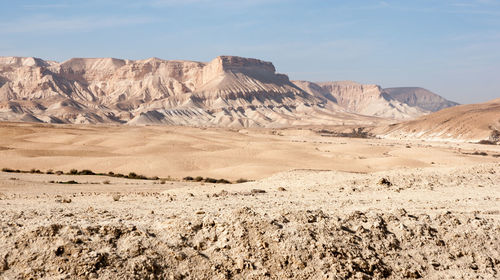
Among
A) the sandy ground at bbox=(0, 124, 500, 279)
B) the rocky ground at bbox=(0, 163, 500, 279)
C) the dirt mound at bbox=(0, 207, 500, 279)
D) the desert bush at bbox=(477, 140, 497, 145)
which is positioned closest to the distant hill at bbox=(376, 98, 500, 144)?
the desert bush at bbox=(477, 140, 497, 145)

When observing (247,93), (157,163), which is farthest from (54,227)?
(247,93)

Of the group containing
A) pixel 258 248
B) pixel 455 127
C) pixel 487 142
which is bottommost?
pixel 487 142

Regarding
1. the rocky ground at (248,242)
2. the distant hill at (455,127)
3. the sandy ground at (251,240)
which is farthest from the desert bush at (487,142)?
the rocky ground at (248,242)

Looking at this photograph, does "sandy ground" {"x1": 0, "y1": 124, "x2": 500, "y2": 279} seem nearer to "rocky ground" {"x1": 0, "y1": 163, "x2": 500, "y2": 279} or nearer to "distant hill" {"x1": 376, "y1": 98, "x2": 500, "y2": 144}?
"rocky ground" {"x1": 0, "y1": 163, "x2": 500, "y2": 279}

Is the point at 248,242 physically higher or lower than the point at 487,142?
higher

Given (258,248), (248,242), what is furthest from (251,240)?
(258,248)

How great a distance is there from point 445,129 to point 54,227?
89.7m

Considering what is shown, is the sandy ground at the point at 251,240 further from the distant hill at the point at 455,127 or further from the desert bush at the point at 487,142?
the distant hill at the point at 455,127

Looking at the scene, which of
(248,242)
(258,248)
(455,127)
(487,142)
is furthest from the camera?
(455,127)

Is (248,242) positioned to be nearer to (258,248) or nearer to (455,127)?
(258,248)

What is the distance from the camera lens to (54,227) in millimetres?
7711

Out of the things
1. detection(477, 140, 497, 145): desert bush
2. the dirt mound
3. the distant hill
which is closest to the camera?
the dirt mound

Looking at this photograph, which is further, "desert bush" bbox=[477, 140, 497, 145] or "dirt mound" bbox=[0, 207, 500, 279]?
"desert bush" bbox=[477, 140, 497, 145]

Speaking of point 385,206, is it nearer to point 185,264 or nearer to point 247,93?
point 185,264
